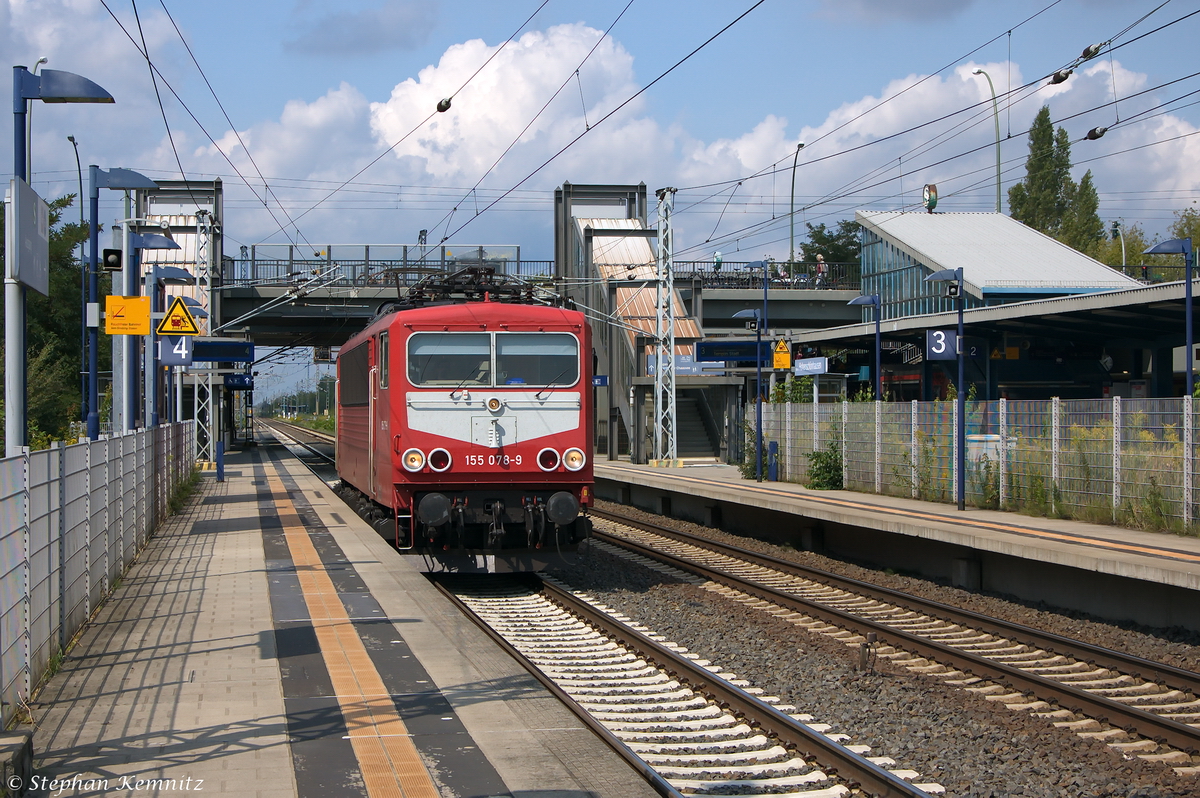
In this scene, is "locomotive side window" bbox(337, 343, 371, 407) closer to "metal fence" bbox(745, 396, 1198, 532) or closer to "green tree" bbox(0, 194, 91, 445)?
"metal fence" bbox(745, 396, 1198, 532)

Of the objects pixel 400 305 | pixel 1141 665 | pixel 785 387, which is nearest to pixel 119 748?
pixel 1141 665

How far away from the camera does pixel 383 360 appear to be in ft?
42.9

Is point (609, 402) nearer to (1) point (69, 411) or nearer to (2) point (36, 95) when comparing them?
(1) point (69, 411)

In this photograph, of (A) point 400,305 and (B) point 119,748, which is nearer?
(B) point 119,748

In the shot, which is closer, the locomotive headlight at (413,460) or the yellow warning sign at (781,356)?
the locomotive headlight at (413,460)

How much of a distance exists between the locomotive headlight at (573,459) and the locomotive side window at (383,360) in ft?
7.29

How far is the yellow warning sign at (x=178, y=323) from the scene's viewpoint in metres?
21.8

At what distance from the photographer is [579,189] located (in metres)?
42.8

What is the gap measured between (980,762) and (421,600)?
652 centimetres

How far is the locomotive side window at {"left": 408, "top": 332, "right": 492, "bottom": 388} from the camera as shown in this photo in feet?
41.0

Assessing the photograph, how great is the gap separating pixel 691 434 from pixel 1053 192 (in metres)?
45.3

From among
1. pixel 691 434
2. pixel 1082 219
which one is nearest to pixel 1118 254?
pixel 1082 219

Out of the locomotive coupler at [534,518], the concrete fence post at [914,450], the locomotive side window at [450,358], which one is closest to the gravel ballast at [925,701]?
the locomotive coupler at [534,518]

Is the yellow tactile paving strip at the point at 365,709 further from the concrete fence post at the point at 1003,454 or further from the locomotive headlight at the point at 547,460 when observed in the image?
the concrete fence post at the point at 1003,454
